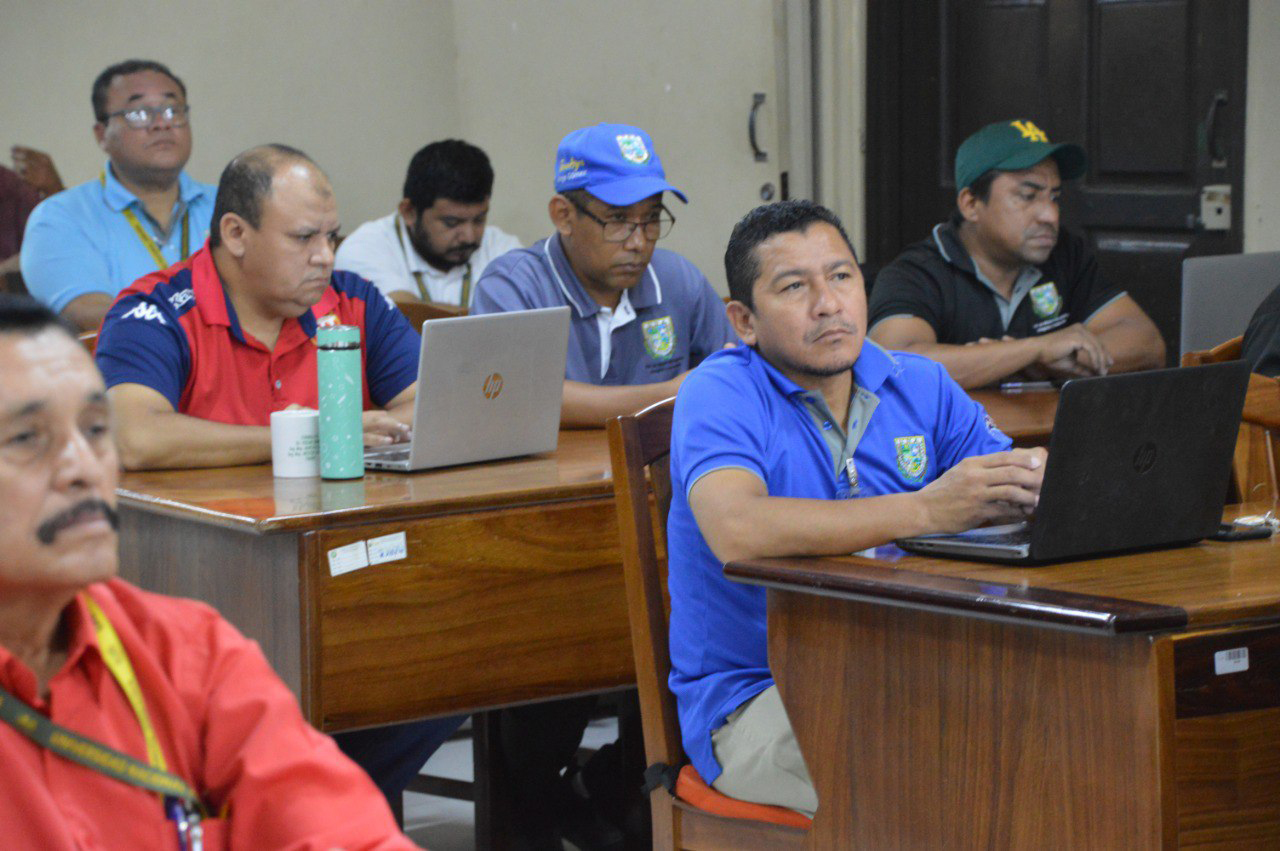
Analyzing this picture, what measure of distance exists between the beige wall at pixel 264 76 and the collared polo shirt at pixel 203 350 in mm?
2811

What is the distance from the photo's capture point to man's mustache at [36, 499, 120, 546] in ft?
3.56

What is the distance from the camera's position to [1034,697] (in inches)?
62.1

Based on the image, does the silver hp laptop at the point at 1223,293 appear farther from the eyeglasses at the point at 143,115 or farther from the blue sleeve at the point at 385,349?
the eyeglasses at the point at 143,115

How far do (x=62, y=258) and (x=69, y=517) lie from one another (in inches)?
135

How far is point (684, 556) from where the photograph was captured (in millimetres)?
1964

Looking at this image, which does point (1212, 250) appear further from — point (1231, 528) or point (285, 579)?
point (285, 579)

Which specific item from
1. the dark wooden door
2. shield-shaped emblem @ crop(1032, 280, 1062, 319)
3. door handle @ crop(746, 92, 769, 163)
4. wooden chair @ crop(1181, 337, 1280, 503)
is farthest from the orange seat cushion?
door handle @ crop(746, 92, 769, 163)

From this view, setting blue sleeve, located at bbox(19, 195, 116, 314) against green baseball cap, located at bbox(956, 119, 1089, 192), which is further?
blue sleeve, located at bbox(19, 195, 116, 314)

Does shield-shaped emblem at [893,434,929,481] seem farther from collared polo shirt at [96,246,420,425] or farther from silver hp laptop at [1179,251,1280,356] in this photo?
silver hp laptop at [1179,251,1280,356]

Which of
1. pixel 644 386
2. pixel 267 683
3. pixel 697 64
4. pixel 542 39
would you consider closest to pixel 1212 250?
pixel 697 64

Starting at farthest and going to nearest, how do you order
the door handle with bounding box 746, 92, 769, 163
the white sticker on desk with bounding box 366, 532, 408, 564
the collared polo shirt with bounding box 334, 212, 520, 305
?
the door handle with bounding box 746, 92, 769, 163 < the collared polo shirt with bounding box 334, 212, 520, 305 < the white sticker on desk with bounding box 366, 532, 408, 564

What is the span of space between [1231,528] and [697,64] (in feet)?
12.4

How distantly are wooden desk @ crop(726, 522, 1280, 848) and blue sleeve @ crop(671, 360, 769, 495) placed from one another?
0.18 metres

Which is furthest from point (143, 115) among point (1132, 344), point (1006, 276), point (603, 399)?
point (1132, 344)
